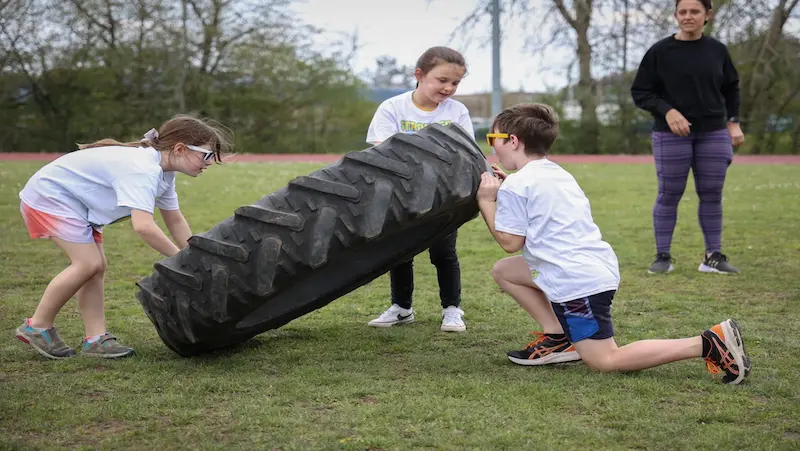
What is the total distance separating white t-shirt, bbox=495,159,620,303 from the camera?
13.3ft

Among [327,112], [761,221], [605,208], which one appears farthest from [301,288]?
[327,112]

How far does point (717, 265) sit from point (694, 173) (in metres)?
0.72

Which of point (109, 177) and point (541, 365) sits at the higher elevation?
point (109, 177)

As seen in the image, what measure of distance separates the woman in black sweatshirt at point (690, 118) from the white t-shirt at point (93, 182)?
160 inches

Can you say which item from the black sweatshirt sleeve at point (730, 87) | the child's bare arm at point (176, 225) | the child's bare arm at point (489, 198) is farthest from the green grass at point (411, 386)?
the black sweatshirt sleeve at point (730, 87)

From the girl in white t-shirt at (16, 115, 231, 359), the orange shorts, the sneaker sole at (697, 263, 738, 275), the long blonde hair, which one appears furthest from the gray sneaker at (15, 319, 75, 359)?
the sneaker sole at (697, 263, 738, 275)

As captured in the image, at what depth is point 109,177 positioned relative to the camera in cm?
449

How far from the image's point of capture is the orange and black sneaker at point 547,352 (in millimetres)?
4379

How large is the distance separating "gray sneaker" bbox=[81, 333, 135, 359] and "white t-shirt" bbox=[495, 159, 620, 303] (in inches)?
75.4

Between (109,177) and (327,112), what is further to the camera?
(327,112)

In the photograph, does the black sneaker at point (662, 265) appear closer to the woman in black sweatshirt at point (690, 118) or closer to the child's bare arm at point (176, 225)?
the woman in black sweatshirt at point (690, 118)

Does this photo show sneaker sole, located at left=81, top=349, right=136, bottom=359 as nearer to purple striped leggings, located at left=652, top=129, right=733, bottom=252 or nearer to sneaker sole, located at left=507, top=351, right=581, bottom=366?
sneaker sole, located at left=507, top=351, right=581, bottom=366

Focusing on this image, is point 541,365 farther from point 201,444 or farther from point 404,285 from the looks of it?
point 201,444

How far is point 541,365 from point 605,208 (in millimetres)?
8134
